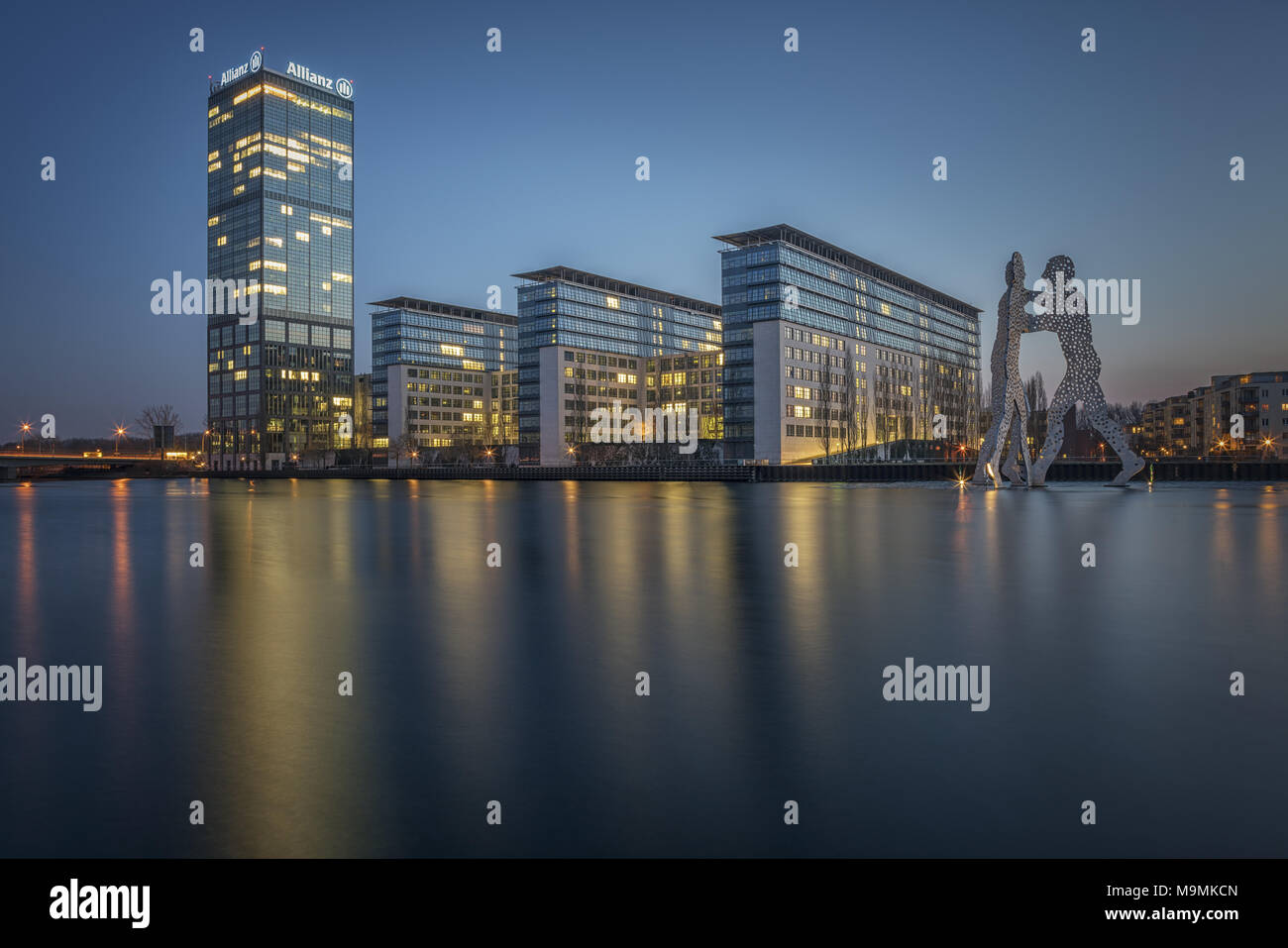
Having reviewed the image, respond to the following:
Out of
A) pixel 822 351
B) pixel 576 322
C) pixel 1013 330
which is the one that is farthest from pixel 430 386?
pixel 1013 330

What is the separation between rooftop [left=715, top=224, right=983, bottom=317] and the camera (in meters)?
131

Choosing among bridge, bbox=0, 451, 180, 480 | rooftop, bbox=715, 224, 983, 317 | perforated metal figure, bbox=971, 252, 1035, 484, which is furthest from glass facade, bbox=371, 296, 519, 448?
perforated metal figure, bbox=971, 252, 1035, 484

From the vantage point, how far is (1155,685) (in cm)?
786

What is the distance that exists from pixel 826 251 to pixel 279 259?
369 feet

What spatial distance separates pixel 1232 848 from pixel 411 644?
26.0ft

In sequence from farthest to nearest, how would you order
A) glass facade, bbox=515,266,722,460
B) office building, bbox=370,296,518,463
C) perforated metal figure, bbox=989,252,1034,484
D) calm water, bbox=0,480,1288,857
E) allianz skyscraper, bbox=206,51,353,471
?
1. office building, bbox=370,296,518,463
2. allianz skyscraper, bbox=206,51,353,471
3. glass facade, bbox=515,266,722,460
4. perforated metal figure, bbox=989,252,1034,484
5. calm water, bbox=0,480,1288,857

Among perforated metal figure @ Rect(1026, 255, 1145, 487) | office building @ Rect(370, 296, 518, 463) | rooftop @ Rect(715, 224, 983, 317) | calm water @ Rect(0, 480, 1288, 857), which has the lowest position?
calm water @ Rect(0, 480, 1288, 857)

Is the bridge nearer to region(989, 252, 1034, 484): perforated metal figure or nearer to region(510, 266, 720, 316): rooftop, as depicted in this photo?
region(510, 266, 720, 316): rooftop

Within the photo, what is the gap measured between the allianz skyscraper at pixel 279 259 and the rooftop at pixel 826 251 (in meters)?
95.9

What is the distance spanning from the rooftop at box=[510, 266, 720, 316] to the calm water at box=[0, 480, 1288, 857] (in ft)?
483

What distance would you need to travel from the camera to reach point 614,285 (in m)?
168
